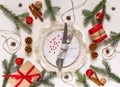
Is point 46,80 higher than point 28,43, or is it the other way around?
point 28,43

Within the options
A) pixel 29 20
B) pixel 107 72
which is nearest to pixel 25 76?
pixel 29 20

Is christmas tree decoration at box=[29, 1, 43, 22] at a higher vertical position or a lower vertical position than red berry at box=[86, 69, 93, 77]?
higher

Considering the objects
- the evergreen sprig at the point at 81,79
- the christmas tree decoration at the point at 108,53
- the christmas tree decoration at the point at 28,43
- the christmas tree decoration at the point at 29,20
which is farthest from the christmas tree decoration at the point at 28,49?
the christmas tree decoration at the point at 108,53

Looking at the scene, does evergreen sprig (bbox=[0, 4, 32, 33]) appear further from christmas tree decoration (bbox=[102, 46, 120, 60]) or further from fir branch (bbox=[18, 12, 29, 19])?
christmas tree decoration (bbox=[102, 46, 120, 60])

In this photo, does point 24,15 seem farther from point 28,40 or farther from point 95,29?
point 95,29

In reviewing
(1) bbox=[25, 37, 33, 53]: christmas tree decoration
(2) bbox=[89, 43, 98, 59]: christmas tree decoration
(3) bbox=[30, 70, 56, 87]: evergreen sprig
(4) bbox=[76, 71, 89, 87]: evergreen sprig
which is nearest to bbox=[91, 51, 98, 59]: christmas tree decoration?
(2) bbox=[89, 43, 98, 59]: christmas tree decoration

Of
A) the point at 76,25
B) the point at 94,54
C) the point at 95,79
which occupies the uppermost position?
the point at 76,25

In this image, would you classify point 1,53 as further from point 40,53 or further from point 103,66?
point 103,66
